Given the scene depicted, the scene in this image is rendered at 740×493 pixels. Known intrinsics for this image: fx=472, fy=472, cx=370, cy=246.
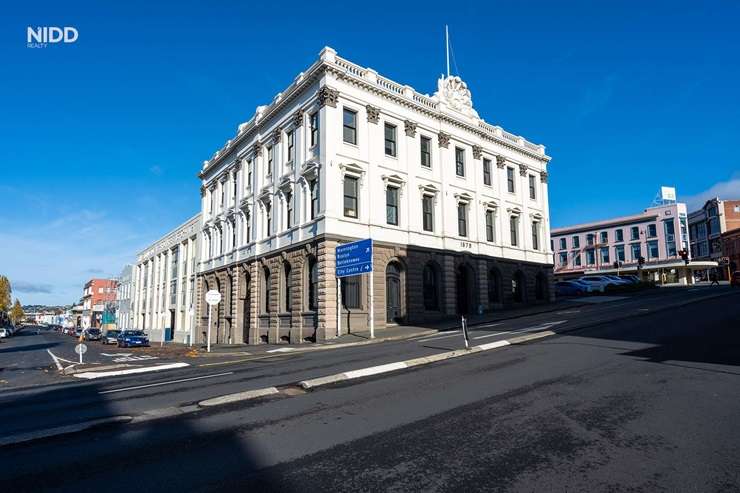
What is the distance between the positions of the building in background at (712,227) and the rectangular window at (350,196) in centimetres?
7079

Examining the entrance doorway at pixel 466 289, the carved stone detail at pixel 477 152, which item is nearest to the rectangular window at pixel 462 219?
the entrance doorway at pixel 466 289

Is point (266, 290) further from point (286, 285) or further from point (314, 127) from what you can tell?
point (314, 127)

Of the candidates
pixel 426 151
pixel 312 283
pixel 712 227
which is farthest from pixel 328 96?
pixel 712 227

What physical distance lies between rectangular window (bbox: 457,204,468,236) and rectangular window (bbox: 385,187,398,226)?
6122mm

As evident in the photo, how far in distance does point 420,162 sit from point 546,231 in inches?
655

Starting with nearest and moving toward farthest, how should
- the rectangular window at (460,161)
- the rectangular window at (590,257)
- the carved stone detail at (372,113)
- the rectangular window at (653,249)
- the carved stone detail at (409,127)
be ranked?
the carved stone detail at (372,113), the carved stone detail at (409,127), the rectangular window at (460,161), the rectangular window at (653,249), the rectangular window at (590,257)

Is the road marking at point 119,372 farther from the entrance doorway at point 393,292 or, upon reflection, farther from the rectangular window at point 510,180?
the rectangular window at point 510,180

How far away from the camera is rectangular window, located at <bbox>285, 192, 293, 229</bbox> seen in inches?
1188

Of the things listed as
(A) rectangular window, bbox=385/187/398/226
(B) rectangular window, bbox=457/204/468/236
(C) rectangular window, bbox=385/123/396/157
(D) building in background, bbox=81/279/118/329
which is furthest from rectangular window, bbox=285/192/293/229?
(D) building in background, bbox=81/279/118/329

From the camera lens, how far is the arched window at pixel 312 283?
26.7 meters

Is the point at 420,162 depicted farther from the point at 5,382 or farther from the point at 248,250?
the point at 5,382

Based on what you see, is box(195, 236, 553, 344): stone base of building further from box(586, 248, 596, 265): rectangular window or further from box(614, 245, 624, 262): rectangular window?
box(586, 248, 596, 265): rectangular window

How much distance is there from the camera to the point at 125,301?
7750 cm

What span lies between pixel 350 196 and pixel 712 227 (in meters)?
76.4
